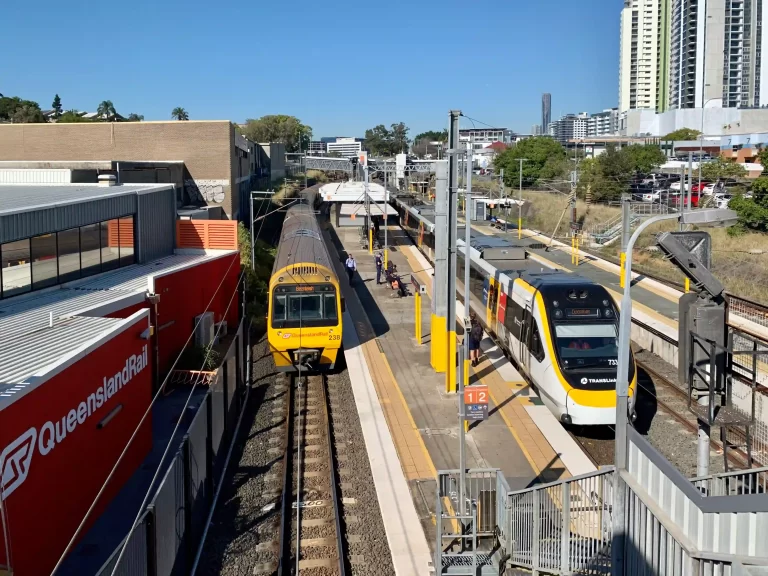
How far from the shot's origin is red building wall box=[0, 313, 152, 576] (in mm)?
8445

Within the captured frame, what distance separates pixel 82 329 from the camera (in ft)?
39.7

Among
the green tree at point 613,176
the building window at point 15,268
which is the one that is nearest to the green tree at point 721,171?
the green tree at point 613,176

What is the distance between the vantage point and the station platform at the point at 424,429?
37.9 ft

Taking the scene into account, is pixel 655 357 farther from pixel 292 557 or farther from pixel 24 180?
pixel 24 180

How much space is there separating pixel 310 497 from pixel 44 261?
25.3 ft

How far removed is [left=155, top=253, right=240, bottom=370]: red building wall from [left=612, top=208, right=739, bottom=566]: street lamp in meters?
12.2

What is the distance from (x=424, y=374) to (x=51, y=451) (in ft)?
32.7

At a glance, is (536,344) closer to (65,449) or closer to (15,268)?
(65,449)

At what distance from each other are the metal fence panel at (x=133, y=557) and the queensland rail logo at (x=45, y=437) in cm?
144

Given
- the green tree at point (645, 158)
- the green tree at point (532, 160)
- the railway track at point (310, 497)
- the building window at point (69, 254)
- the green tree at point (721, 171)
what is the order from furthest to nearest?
1. the green tree at point (532, 160)
2. the green tree at point (645, 158)
3. the green tree at point (721, 171)
4. the building window at point (69, 254)
5. the railway track at point (310, 497)

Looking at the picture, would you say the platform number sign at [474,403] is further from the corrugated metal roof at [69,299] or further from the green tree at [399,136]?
the green tree at [399,136]

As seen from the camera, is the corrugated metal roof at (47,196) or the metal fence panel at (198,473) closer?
the metal fence panel at (198,473)

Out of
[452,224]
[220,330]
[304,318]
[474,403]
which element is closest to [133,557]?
[474,403]

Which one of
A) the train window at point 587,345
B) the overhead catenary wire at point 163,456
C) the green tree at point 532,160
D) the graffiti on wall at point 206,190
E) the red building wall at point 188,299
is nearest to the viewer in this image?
the overhead catenary wire at point 163,456
